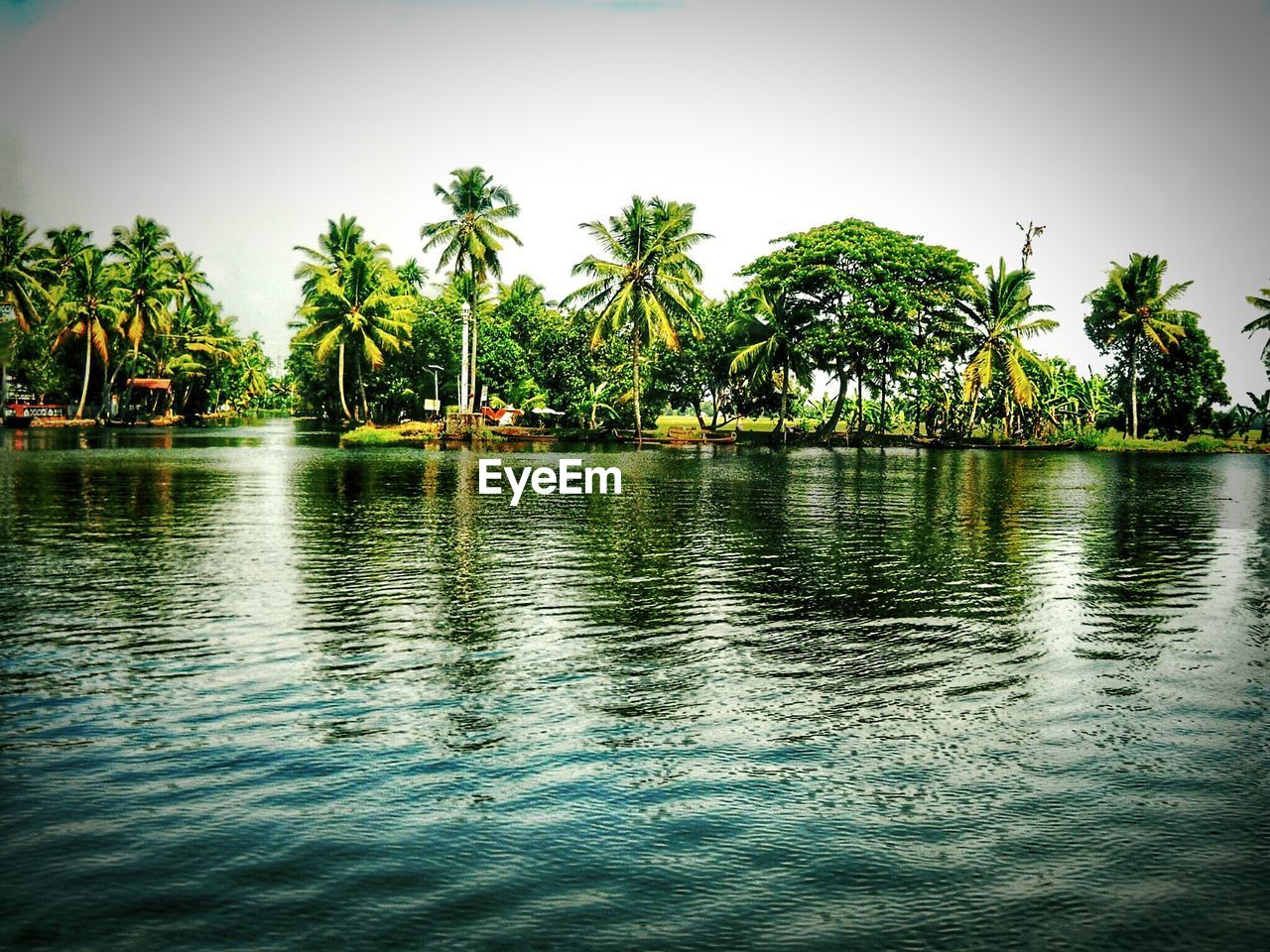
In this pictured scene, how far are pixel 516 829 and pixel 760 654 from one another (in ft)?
Answer: 14.5

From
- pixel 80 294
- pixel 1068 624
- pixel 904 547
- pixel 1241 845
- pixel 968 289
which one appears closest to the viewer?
pixel 1241 845

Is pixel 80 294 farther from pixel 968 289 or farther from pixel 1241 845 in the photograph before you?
pixel 1241 845

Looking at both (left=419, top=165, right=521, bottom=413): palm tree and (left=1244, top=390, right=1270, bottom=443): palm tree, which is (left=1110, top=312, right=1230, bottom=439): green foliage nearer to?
(left=1244, top=390, right=1270, bottom=443): palm tree

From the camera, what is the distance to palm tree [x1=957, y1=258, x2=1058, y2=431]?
205 feet

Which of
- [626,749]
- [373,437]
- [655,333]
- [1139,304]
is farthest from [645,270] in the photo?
[626,749]

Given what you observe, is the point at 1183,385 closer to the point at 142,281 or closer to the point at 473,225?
the point at 473,225

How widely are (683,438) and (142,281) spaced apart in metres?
42.7

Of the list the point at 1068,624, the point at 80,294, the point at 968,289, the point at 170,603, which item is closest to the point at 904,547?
the point at 1068,624

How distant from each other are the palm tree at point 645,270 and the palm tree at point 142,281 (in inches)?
1336

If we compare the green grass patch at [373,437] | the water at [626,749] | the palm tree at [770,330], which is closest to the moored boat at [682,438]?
the palm tree at [770,330]

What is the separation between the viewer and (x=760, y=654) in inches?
373

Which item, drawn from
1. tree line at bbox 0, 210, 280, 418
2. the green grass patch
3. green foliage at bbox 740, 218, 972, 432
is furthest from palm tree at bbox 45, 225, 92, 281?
green foliage at bbox 740, 218, 972, 432

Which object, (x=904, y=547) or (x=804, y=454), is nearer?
(x=904, y=547)

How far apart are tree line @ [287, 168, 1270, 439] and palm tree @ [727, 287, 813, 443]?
0.14 metres
